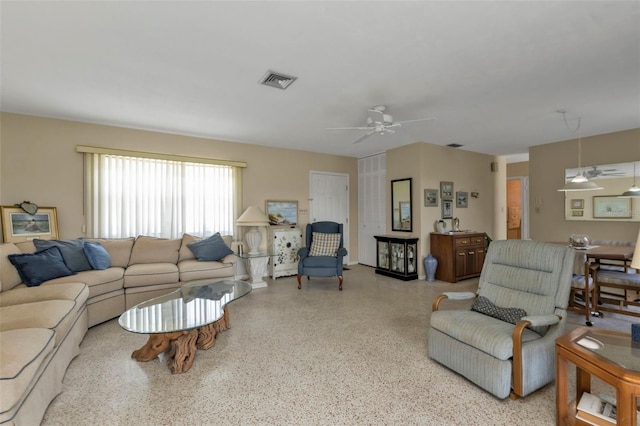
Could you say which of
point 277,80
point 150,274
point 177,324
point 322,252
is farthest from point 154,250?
point 277,80

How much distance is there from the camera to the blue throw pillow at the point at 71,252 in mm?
3250

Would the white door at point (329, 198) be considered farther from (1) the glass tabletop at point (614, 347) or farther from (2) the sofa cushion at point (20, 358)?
(1) the glass tabletop at point (614, 347)

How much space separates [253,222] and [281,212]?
95cm

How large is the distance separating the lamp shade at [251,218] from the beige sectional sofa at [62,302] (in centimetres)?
37

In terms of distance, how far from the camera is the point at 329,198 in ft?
20.4

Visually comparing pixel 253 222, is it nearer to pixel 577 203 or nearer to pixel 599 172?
pixel 577 203

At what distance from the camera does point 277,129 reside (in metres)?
4.38

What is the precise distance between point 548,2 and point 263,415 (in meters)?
3.10

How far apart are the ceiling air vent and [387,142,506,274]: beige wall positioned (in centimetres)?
318

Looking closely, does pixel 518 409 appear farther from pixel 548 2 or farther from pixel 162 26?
pixel 162 26

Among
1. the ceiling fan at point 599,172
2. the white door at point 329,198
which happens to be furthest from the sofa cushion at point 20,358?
the ceiling fan at point 599,172

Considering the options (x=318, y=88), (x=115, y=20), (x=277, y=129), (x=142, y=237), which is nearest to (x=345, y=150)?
(x=277, y=129)

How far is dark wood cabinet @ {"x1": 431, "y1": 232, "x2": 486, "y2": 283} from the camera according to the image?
491 cm

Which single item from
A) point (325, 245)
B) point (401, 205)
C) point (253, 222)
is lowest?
point (325, 245)
